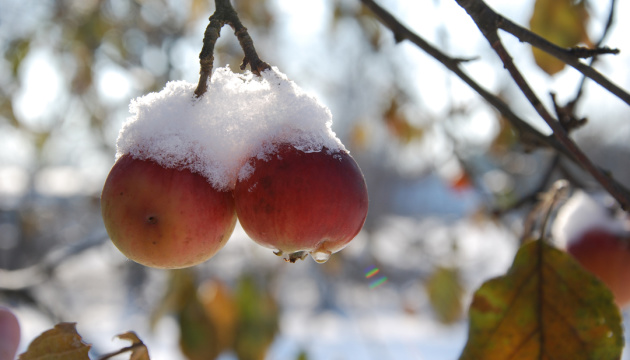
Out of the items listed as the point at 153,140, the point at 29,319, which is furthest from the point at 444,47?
the point at 29,319

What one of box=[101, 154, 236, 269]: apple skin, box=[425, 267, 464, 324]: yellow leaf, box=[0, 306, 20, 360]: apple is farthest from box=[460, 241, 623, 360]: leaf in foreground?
box=[425, 267, 464, 324]: yellow leaf

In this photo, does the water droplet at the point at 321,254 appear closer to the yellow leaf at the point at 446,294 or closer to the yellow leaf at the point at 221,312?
the yellow leaf at the point at 221,312

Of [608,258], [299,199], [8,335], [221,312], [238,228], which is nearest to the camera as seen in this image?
[299,199]

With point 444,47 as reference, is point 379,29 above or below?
above

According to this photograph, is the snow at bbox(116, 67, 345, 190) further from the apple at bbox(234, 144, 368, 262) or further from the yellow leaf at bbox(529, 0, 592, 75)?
the yellow leaf at bbox(529, 0, 592, 75)

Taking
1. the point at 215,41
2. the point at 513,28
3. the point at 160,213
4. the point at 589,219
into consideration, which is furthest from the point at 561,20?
the point at 160,213

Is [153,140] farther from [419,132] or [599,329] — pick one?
[419,132]

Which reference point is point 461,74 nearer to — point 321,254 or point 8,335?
point 321,254
